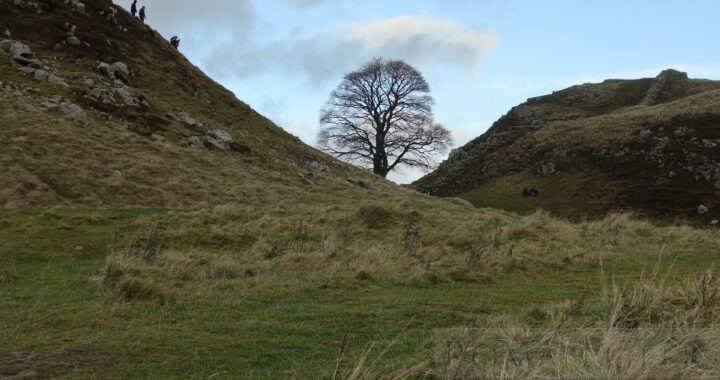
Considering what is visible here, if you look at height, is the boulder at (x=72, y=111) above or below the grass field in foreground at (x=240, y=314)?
above

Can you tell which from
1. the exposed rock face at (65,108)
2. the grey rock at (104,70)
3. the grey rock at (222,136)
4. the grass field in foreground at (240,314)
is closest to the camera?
the grass field in foreground at (240,314)

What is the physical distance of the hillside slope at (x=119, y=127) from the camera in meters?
21.4

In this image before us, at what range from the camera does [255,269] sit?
10.9m

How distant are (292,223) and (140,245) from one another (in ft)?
16.6

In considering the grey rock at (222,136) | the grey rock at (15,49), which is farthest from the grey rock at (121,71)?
the grey rock at (222,136)

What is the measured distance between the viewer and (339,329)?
6.61 meters

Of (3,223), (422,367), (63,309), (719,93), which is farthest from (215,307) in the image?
(719,93)

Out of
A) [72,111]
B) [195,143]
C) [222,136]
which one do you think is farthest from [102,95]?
[222,136]

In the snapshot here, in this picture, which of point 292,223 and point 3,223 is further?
point 292,223

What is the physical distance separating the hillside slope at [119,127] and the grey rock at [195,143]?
0.24 feet

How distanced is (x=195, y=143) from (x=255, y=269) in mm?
20360

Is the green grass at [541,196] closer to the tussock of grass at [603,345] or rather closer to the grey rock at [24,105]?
the grey rock at [24,105]

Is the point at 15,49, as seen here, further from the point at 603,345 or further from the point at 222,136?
the point at 603,345

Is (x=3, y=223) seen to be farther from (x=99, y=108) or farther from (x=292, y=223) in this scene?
(x=99, y=108)
